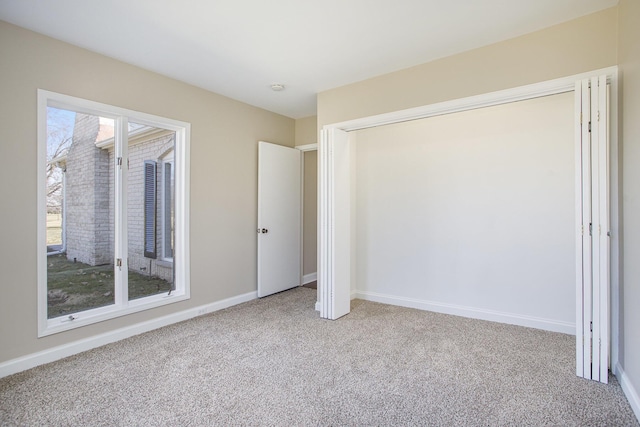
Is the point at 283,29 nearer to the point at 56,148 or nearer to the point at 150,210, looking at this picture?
the point at 56,148

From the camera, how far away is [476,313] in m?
3.59

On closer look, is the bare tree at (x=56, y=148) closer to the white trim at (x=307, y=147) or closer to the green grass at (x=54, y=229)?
the green grass at (x=54, y=229)

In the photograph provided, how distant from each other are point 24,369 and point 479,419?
3.24 metres

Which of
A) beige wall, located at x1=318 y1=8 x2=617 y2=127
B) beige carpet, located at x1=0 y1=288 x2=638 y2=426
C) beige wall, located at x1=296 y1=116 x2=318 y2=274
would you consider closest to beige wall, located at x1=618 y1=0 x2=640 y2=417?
beige wall, located at x1=318 y1=8 x2=617 y2=127

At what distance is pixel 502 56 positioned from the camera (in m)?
2.69

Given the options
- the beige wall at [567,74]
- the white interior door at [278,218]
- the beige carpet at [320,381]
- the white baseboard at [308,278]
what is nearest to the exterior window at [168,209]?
the beige carpet at [320,381]

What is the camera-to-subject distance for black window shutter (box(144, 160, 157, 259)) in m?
3.46

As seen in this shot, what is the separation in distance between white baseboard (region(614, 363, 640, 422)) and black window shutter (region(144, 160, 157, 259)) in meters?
4.11

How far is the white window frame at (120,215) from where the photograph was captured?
2.56 m

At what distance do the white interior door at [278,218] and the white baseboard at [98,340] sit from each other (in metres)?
0.74

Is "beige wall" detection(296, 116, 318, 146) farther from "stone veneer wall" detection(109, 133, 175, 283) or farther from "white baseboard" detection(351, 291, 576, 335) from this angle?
"white baseboard" detection(351, 291, 576, 335)

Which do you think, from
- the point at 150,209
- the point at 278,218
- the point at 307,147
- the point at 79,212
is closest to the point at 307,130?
the point at 307,147

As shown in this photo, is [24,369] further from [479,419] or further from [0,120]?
[479,419]

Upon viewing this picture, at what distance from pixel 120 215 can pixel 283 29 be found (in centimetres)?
227
